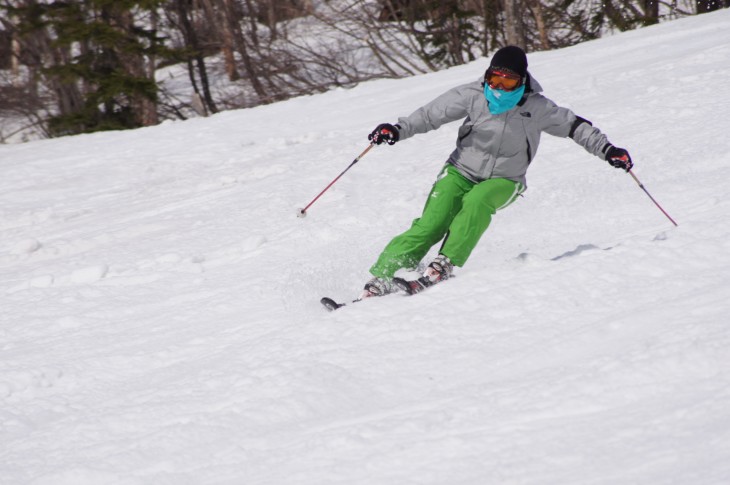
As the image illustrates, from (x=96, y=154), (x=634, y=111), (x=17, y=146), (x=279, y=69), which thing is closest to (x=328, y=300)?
(x=634, y=111)

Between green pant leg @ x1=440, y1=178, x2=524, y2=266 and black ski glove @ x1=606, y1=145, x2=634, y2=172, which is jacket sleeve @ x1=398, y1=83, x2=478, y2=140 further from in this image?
black ski glove @ x1=606, y1=145, x2=634, y2=172

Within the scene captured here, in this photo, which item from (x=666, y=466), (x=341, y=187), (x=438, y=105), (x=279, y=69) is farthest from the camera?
(x=279, y=69)

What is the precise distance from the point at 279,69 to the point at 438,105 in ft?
48.6

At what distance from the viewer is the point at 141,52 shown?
46.6ft

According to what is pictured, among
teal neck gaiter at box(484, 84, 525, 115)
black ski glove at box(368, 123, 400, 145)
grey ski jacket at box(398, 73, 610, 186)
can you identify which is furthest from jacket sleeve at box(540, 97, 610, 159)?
black ski glove at box(368, 123, 400, 145)

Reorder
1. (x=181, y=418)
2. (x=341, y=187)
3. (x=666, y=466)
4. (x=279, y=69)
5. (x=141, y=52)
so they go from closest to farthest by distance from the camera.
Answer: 1. (x=666, y=466)
2. (x=181, y=418)
3. (x=341, y=187)
4. (x=141, y=52)
5. (x=279, y=69)

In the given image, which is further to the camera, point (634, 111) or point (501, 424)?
point (634, 111)

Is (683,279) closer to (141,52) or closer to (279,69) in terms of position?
(141,52)

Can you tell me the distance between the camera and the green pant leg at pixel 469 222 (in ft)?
13.1

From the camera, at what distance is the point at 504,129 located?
13.5 ft

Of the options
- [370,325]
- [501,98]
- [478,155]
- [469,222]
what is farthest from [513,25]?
[370,325]

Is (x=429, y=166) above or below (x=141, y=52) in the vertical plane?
below

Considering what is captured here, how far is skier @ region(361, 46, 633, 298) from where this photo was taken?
3.99 meters

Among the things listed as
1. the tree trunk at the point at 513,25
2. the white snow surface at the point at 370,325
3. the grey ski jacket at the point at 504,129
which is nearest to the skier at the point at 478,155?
the grey ski jacket at the point at 504,129
